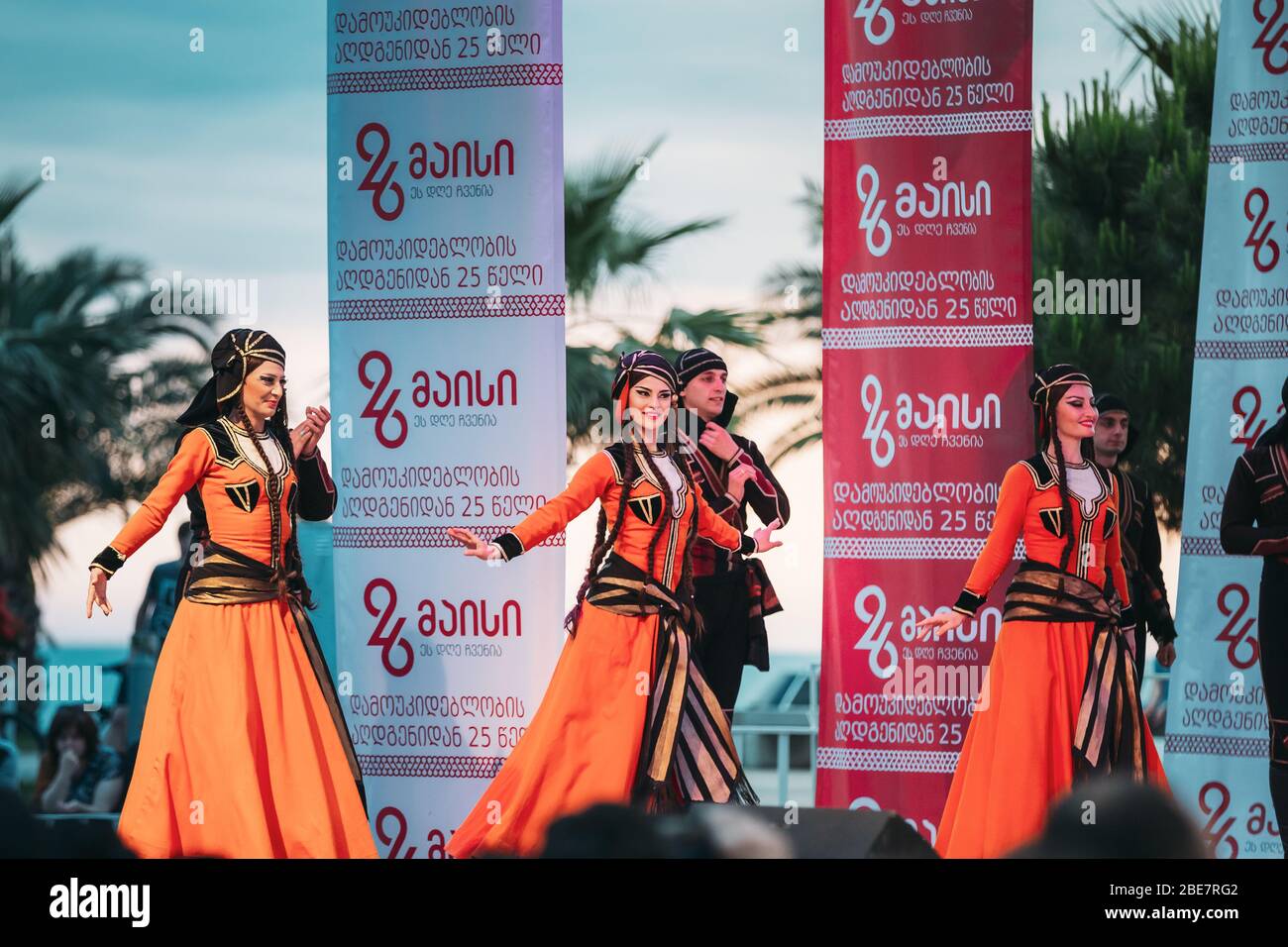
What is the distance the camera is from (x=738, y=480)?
770cm

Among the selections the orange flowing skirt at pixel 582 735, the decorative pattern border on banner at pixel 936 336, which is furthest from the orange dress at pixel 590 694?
the decorative pattern border on banner at pixel 936 336

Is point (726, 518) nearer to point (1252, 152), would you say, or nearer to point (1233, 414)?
point (1233, 414)

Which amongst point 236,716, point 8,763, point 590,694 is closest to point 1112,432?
point 590,694

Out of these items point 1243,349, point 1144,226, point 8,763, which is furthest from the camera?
point 1144,226

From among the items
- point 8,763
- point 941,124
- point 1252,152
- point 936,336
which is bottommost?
point 8,763

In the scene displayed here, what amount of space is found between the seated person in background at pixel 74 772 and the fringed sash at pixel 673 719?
3.10 metres

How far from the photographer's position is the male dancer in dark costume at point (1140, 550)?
765 centimetres

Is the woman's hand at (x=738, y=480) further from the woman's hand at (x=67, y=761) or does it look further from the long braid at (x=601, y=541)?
the woman's hand at (x=67, y=761)

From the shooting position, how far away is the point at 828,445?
25.5ft

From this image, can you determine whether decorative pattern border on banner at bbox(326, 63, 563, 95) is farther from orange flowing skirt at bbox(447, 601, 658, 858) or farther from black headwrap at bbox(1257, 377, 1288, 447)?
black headwrap at bbox(1257, 377, 1288, 447)

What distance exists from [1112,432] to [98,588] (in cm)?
406

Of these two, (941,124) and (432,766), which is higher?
(941,124)
